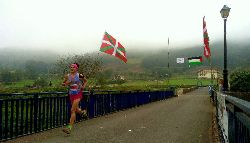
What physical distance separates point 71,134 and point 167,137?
2.46 meters

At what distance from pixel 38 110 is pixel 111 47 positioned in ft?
26.8

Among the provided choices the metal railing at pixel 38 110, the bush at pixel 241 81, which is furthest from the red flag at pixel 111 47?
the bush at pixel 241 81

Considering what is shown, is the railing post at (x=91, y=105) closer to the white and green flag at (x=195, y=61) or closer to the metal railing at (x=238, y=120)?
the metal railing at (x=238, y=120)

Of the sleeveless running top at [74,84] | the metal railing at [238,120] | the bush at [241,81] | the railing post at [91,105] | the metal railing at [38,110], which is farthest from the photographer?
the bush at [241,81]

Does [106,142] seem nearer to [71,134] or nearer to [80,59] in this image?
[71,134]

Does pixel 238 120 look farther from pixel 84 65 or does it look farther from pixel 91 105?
pixel 84 65

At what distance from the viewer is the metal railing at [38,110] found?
347 inches

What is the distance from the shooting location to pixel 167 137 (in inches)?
379

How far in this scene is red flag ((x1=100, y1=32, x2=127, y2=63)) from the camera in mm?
17531

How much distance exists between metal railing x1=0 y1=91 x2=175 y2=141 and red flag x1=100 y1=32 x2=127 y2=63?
6.48ft

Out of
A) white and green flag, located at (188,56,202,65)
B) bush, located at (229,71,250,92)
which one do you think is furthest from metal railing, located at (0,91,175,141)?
bush, located at (229,71,250,92)

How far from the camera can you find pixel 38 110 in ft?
33.6

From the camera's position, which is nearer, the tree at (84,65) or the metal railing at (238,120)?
the metal railing at (238,120)

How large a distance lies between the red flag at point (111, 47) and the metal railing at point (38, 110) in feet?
6.48
